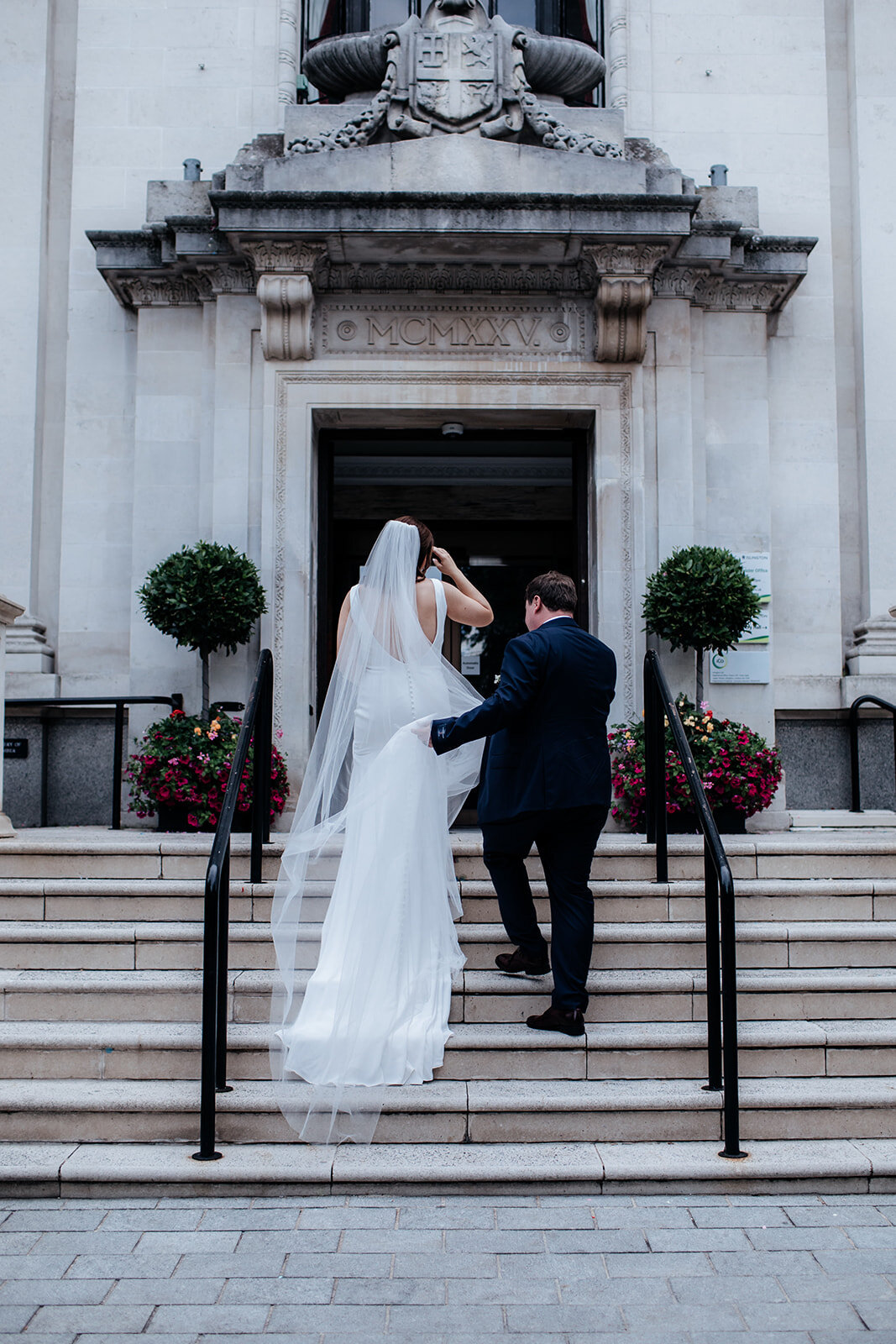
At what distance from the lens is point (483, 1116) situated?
4207mm

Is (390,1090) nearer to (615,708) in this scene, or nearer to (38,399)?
(615,708)

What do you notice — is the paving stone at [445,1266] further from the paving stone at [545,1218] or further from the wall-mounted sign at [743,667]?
the wall-mounted sign at [743,667]

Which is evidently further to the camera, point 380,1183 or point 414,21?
point 414,21

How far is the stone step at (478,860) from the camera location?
582 cm

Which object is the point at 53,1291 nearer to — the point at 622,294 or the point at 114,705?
the point at 114,705

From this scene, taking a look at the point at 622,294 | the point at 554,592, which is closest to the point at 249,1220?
the point at 554,592

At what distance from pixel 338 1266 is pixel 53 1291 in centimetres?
82

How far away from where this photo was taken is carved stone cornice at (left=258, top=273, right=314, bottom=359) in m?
7.79

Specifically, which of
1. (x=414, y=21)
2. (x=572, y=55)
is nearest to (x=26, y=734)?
(x=414, y=21)

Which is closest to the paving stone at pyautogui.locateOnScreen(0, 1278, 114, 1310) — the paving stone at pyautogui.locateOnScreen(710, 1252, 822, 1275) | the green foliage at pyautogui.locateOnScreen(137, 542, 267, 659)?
the paving stone at pyautogui.locateOnScreen(710, 1252, 822, 1275)

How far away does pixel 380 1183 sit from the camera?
392 centimetres

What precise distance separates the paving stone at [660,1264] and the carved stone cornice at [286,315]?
6.39m

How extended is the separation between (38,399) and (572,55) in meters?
4.84

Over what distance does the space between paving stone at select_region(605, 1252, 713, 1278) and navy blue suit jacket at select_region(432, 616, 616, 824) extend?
173 centimetres
